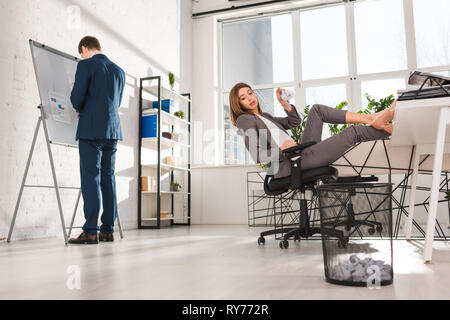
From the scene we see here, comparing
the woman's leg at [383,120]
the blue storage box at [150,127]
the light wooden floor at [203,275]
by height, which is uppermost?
the blue storage box at [150,127]

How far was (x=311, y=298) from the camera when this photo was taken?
93 centimetres

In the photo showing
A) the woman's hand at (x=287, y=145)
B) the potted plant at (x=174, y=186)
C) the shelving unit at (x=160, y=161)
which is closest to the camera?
the woman's hand at (x=287, y=145)

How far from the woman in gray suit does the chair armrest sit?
48 millimetres

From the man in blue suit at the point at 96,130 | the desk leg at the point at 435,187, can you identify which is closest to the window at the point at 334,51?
the man in blue suit at the point at 96,130

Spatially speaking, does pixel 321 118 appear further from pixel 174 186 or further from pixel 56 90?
pixel 174 186

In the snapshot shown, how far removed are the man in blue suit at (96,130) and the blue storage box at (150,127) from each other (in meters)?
1.49

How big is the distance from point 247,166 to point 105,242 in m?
2.76

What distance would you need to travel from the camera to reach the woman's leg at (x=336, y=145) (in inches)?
75.8

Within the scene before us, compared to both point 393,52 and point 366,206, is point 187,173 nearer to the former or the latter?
point 393,52

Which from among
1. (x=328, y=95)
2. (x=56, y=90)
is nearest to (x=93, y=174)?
(x=56, y=90)

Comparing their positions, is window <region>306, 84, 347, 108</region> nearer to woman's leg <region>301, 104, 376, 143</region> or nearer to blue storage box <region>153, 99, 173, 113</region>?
blue storage box <region>153, 99, 173, 113</region>

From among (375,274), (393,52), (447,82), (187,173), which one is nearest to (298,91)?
(393,52)

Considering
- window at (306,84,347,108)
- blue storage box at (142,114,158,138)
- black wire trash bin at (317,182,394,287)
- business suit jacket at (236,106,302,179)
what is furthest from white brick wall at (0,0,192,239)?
black wire trash bin at (317,182,394,287)

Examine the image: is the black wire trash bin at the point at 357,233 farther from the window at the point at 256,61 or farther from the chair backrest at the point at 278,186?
the window at the point at 256,61
